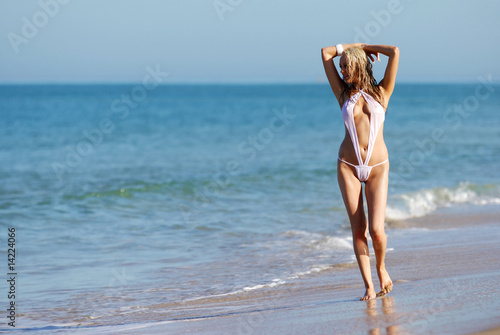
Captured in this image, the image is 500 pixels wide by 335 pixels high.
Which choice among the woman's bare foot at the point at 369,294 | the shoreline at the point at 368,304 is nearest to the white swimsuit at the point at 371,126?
the woman's bare foot at the point at 369,294

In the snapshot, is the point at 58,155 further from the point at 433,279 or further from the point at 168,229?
the point at 433,279

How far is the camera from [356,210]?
453 cm

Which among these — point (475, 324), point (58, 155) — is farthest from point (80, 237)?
point (58, 155)

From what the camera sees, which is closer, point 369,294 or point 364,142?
point 364,142

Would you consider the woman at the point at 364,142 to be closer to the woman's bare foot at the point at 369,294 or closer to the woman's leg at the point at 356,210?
the woman's leg at the point at 356,210

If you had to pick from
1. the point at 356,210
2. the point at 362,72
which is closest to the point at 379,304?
the point at 356,210

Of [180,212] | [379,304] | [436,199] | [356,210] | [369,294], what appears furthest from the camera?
[436,199]

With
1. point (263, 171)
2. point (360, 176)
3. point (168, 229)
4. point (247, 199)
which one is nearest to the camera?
point (360, 176)

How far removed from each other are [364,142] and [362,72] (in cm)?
54

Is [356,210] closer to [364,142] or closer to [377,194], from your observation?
[377,194]

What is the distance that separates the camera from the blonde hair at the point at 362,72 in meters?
4.48

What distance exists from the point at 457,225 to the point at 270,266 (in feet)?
11.5

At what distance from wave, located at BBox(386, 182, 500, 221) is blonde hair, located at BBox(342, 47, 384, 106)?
5.44m

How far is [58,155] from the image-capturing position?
19281 millimetres
